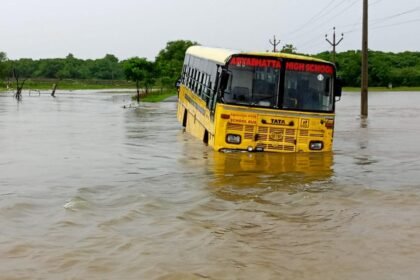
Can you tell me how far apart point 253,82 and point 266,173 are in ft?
8.04

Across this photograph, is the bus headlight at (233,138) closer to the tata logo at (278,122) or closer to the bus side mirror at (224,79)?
the tata logo at (278,122)

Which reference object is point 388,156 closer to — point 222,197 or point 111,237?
point 222,197

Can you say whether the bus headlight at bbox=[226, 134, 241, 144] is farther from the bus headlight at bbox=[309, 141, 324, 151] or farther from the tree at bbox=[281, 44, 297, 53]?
the tree at bbox=[281, 44, 297, 53]

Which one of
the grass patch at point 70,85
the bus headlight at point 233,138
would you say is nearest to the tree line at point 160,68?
the grass patch at point 70,85

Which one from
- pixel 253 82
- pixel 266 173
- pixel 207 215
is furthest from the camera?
pixel 253 82

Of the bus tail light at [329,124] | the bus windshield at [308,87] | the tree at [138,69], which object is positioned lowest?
the bus tail light at [329,124]

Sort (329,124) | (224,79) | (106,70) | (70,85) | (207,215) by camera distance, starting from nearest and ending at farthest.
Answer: (207,215)
(224,79)
(329,124)
(70,85)
(106,70)

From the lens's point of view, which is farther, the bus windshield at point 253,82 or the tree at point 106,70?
the tree at point 106,70

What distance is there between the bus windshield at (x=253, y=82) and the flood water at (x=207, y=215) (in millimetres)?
1250

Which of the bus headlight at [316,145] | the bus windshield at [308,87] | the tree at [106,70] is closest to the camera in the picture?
the bus windshield at [308,87]

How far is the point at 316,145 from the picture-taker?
45.3ft

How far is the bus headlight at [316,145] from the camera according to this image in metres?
13.8

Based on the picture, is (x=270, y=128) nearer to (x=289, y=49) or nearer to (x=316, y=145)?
(x=316, y=145)

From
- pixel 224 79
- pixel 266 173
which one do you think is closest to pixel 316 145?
pixel 266 173
